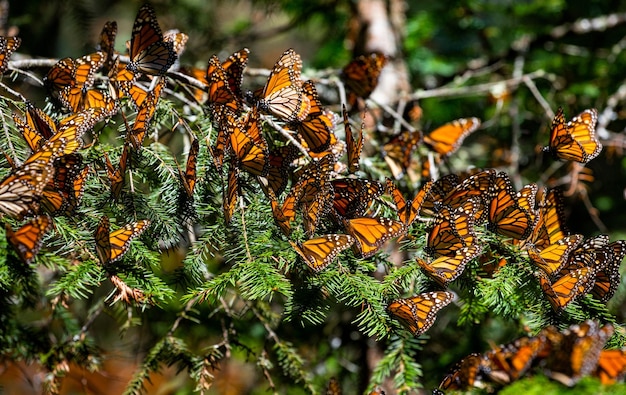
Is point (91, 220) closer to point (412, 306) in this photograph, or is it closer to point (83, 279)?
point (83, 279)

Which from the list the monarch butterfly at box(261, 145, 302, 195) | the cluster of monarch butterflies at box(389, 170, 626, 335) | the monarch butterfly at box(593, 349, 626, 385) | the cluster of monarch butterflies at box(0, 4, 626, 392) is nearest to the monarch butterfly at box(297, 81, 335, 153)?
the cluster of monarch butterflies at box(0, 4, 626, 392)

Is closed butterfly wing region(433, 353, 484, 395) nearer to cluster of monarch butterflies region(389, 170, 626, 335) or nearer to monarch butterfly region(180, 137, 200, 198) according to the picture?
cluster of monarch butterflies region(389, 170, 626, 335)

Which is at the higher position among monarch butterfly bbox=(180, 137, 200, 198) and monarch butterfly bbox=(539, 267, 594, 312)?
monarch butterfly bbox=(180, 137, 200, 198)

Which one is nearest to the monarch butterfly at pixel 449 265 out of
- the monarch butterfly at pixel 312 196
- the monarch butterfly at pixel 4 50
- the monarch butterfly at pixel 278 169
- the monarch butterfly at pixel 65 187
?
the monarch butterfly at pixel 312 196

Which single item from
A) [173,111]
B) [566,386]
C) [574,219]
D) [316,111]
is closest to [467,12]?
[574,219]

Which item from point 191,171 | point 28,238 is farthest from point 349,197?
point 28,238

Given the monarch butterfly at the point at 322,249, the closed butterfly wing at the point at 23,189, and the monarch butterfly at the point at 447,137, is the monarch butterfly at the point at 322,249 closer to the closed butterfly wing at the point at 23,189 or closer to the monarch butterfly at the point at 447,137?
the closed butterfly wing at the point at 23,189

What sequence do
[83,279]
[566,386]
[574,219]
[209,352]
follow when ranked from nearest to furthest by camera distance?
[566,386] → [83,279] → [209,352] → [574,219]
